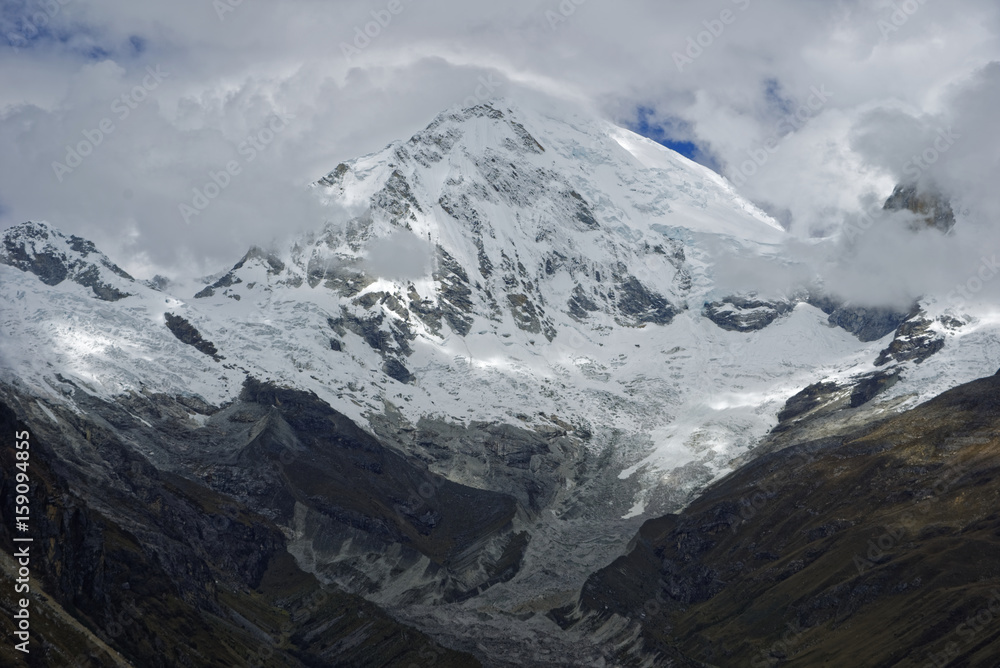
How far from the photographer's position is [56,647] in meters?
134

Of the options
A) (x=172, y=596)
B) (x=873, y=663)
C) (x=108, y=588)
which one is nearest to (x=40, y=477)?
(x=108, y=588)

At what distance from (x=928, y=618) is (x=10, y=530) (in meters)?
144

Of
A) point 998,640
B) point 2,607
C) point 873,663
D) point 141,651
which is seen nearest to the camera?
point 2,607

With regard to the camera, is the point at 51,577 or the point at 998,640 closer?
the point at 51,577

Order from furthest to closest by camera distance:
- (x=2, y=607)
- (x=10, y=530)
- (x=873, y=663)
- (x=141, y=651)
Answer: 1. (x=873, y=663)
2. (x=141, y=651)
3. (x=10, y=530)
4. (x=2, y=607)

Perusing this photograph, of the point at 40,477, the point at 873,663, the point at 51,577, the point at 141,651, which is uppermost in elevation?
the point at 40,477

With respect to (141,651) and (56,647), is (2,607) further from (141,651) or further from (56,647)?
(141,651)

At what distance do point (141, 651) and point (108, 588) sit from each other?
1201 centimetres

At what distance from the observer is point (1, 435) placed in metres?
178

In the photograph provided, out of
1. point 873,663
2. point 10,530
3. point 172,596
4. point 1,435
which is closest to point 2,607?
point 10,530

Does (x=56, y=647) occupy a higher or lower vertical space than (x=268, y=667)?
higher

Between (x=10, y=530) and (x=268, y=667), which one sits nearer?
(x=10, y=530)

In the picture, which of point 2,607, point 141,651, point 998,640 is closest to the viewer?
point 2,607

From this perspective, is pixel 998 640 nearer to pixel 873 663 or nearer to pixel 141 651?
pixel 873 663
